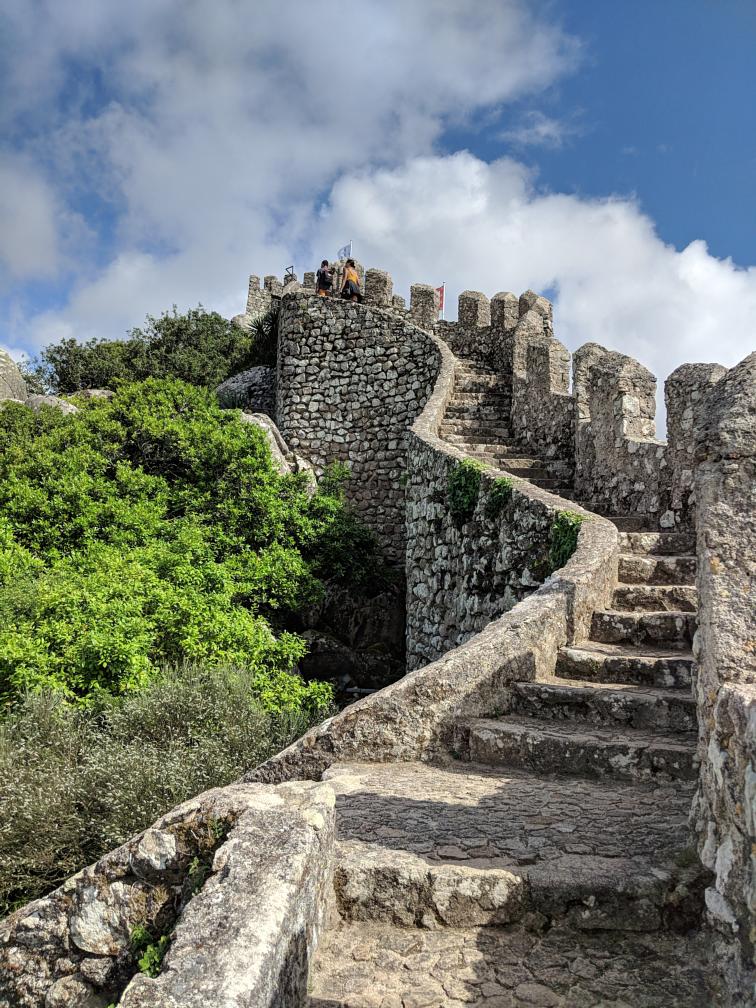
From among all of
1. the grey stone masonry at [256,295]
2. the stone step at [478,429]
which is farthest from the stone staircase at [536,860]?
the grey stone masonry at [256,295]

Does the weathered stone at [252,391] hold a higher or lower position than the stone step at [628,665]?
higher

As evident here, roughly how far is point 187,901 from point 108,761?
3499 millimetres

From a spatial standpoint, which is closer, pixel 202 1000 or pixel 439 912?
pixel 202 1000

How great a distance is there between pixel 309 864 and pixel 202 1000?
26.4 inches

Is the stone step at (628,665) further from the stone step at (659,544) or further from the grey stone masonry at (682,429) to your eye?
the grey stone masonry at (682,429)

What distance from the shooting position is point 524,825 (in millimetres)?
3330

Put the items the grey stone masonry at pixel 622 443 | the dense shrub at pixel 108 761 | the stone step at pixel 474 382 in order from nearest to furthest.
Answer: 1. the dense shrub at pixel 108 761
2. the grey stone masonry at pixel 622 443
3. the stone step at pixel 474 382

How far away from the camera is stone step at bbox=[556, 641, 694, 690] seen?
4777 mm

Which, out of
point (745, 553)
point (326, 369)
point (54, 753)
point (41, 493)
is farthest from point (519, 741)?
point (326, 369)

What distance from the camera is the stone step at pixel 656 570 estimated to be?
634 centimetres

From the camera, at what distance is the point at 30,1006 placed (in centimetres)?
249

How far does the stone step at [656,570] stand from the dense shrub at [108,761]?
11.2 feet

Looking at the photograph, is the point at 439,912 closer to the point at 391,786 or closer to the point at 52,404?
the point at 391,786

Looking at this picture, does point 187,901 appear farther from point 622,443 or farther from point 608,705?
point 622,443
